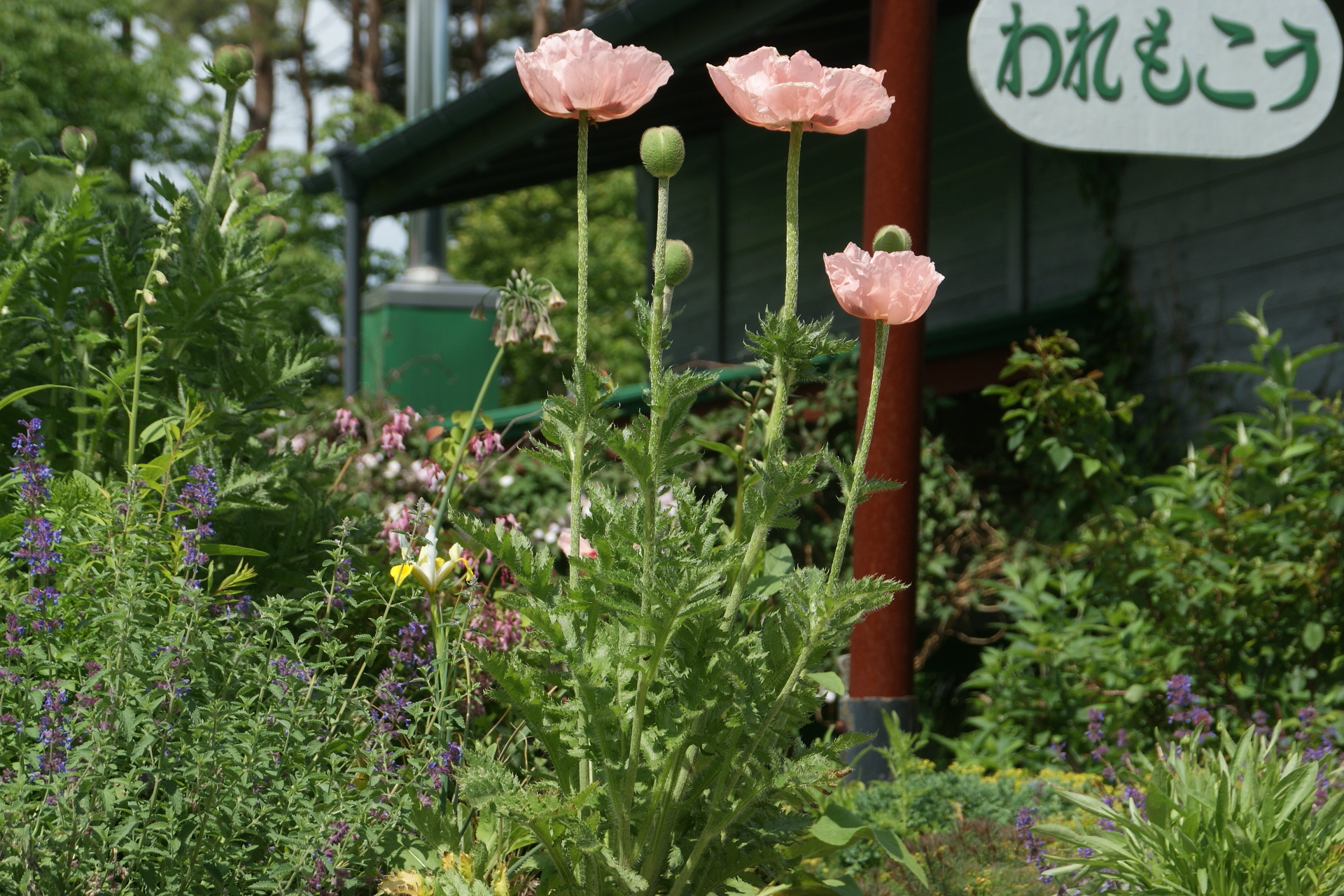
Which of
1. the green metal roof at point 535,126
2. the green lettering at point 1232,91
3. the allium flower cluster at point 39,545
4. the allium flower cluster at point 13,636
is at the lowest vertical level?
the allium flower cluster at point 13,636

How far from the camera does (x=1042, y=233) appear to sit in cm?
605

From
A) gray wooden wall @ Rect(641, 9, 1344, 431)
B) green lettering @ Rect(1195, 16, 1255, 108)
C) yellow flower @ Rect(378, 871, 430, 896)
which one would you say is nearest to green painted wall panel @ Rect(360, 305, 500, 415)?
gray wooden wall @ Rect(641, 9, 1344, 431)

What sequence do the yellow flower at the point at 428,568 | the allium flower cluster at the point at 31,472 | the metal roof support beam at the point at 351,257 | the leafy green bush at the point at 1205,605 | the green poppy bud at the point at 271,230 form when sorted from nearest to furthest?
the allium flower cluster at the point at 31,472
the yellow flower at the point at 428,568
the green poppy bud at the point at 271,230
the leafy green bush at the point at 1205,605
the metal roof support beam at the point at 351,257

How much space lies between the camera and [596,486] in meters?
1.71

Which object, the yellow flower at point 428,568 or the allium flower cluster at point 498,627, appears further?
the allium flower cluster at point 498,627

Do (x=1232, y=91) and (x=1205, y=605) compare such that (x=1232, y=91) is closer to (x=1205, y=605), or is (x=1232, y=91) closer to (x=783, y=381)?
(x=1205, y=605)

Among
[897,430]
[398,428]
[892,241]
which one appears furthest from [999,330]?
[892,241]

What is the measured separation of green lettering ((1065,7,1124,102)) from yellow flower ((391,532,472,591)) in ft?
8.62

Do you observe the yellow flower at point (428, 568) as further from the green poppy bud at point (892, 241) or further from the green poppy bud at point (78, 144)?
the green poppy bud at point (78, 144)

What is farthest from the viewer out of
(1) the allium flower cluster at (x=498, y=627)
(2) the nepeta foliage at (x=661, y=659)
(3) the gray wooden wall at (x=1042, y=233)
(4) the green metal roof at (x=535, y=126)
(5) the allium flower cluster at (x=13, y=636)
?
(4) the green metal roof at (x=535, y=126)

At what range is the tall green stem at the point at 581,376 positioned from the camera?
64.1 inches

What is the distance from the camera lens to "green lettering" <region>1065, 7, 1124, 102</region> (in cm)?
371

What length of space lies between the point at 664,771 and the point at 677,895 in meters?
0.20

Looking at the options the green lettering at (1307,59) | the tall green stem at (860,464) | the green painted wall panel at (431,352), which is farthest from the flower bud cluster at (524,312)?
the green painted wall panel at (431,352)
